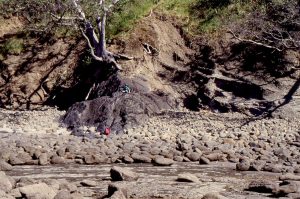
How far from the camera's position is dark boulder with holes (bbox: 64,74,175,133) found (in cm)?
1555

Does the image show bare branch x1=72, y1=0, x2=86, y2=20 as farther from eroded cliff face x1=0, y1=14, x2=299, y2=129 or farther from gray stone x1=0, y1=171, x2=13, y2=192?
gray stone x1=0, y1=171, x2=13, y2=192

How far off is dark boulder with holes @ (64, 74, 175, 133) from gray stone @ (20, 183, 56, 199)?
7.82 metres

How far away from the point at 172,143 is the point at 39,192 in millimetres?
6802

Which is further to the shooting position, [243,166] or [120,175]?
[243,166]

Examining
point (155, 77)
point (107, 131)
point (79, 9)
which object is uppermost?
point (79, 9)

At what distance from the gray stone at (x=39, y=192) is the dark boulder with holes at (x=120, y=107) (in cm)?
782

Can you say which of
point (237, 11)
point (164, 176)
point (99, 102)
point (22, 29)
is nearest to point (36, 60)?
point (22, 29)

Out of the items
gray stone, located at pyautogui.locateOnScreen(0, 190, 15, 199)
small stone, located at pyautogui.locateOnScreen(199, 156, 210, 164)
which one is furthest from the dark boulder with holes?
gray stone, located at pyautogui.locateOnScreen(0, 190, 15, 199)

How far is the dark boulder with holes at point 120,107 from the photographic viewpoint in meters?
15.6

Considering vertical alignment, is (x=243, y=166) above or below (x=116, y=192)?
above

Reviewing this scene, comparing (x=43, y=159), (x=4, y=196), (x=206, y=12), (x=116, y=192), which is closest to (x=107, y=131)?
(x=43, y=159)

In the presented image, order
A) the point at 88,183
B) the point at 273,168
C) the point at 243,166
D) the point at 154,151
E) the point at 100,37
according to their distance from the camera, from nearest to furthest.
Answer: the point at 88,183
the point at 273,168
the point at 243,166
the point at 154,151
the point at 100,37

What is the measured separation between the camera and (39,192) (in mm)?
7121

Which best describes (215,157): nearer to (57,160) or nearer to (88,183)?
(57,160)
